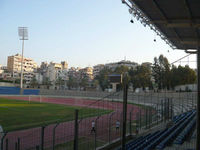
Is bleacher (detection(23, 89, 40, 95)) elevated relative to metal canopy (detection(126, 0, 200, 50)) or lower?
lower

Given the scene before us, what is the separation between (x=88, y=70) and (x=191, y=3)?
142 metres

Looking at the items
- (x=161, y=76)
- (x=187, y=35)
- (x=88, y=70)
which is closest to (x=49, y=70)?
(x=88, y=70)

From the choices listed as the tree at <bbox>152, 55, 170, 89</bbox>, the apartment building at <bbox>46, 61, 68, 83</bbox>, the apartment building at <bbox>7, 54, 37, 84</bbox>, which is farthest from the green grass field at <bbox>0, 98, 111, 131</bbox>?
the apartment building at <bbox>46, 61, 68, 83</bbox>

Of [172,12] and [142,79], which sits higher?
[172,12]

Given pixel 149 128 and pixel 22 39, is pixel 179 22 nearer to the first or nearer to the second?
pixel 149 128

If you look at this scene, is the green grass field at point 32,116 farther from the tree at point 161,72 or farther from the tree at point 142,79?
the tree at point 142,79

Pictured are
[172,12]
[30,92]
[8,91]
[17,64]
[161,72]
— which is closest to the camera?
[172,12]

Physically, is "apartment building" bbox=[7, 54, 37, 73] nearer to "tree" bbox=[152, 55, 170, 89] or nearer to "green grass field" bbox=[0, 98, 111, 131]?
"tree" bbox=[152, 55, 170, 89]

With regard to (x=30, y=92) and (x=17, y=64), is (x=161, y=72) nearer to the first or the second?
(x=30, y=92)

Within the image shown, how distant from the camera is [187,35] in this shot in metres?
17.0

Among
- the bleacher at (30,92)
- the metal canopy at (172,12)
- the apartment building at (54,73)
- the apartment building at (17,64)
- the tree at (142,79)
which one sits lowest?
the bleacher at (30,92)

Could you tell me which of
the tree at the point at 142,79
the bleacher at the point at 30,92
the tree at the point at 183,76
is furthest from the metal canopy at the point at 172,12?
the bleacher at the point at 30,92

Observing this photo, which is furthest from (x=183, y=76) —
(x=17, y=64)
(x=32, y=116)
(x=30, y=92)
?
(x=17, y=64)

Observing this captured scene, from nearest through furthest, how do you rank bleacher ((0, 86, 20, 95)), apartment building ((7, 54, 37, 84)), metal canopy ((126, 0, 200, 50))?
metal canopy ((126, 0, 200, 50)), bleacher ((0, 86, 20, 95)), apartment building ((7, 54, 37, 84))
